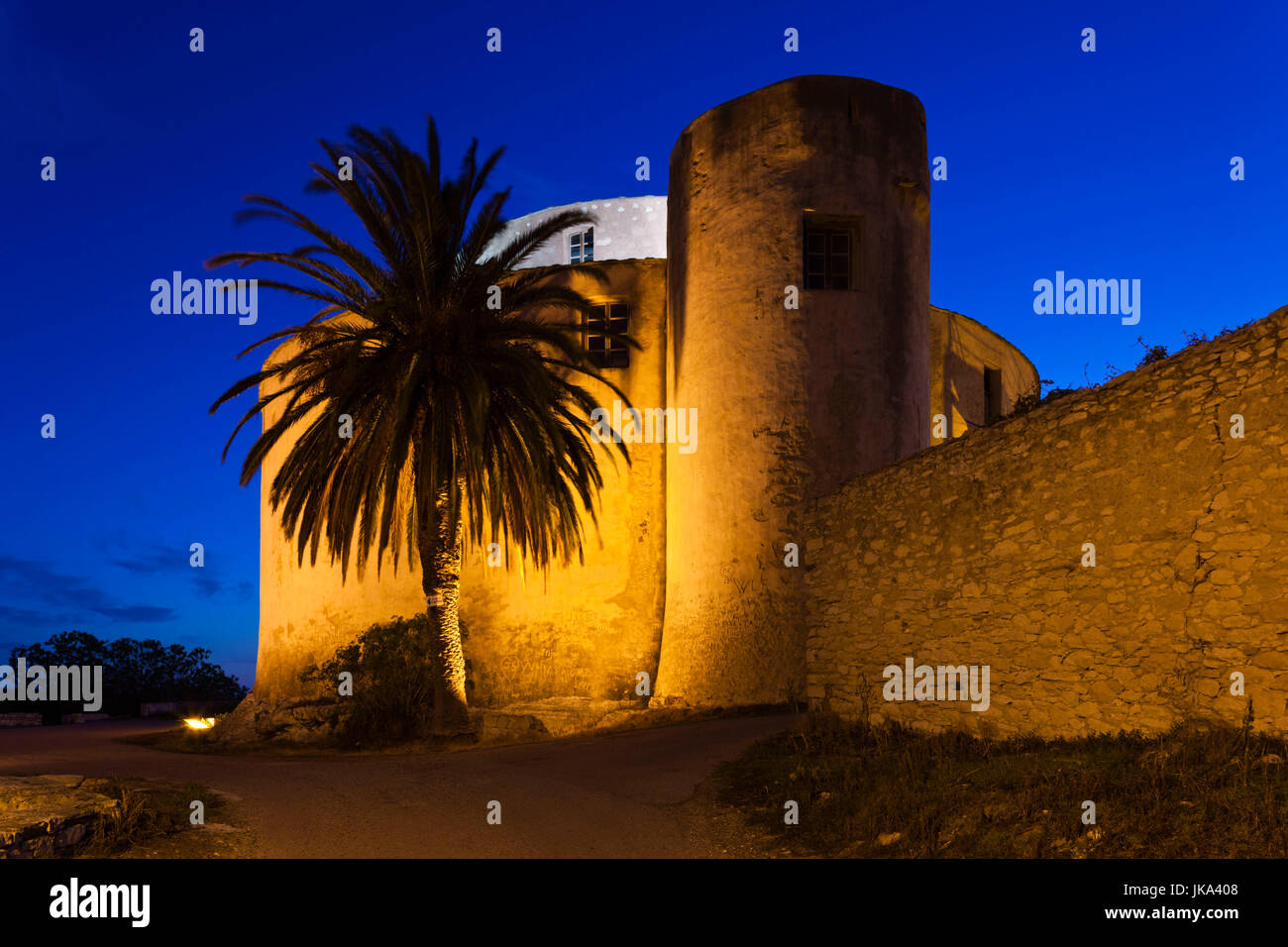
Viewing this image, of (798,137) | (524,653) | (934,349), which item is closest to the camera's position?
(798,137)

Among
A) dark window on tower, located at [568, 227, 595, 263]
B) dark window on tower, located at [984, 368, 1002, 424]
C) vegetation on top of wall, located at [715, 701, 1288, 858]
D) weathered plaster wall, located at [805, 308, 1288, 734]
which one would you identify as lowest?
vegetation on top of wall, located at [715, 701, 1288, 858]

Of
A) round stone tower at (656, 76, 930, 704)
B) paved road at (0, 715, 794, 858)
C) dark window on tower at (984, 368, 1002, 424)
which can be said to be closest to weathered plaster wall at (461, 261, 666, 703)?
round stone tower at (656, 76, 930, 704)

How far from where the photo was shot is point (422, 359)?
55.2 ft

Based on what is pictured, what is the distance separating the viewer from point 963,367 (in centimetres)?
2450

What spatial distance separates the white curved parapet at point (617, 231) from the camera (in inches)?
1134

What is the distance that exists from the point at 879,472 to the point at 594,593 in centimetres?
988

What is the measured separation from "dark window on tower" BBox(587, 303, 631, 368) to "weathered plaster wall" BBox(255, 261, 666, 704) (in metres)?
0.18

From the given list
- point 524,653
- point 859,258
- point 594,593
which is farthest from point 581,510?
point 859,258

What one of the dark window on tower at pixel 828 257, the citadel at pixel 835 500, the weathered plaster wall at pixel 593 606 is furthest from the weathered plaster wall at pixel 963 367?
the weathered plaster wall at pixel 593 606

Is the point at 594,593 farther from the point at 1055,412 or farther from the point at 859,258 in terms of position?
the point at 1055,412

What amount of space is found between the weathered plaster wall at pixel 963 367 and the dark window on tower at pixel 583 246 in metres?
10.0

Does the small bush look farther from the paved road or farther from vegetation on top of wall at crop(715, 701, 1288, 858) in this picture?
vegetation on top of wall at crop(715, 701, 1288, 858)

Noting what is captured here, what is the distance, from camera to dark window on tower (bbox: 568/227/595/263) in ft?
95.1

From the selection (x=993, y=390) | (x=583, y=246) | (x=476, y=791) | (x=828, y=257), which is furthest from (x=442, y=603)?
(x=993, y=390)
